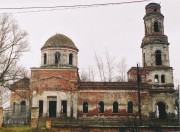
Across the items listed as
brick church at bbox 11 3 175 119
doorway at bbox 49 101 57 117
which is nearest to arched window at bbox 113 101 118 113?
brick church at bbox 11 3 175 119

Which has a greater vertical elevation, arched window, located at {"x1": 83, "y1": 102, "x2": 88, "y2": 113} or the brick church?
the brick church

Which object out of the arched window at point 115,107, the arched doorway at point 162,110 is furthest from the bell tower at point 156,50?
the arched window at point 115,107

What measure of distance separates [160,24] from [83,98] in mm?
13490

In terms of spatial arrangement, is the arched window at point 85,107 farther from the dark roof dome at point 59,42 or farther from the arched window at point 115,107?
the dark roof dome at point 59,42

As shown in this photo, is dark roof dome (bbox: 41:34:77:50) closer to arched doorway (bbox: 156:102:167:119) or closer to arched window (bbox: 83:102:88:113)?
arched window (bbox: 83:102:88:113)

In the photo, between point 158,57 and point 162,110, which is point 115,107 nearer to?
point 162,110

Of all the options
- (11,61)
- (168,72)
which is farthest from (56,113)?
(168,72)

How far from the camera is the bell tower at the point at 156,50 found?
1528 inches

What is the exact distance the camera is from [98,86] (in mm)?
36812

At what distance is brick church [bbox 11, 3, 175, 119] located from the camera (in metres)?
35.7

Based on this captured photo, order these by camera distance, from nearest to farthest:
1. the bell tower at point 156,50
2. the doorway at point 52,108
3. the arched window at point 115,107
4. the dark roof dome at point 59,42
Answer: the doorway at point 52,108
the arched window at point 115,107
the bell tower at point 156,50
the dark roof dome at point 59,42

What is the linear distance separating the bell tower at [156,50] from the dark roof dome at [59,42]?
30.7ft

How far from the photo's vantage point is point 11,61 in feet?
95.8

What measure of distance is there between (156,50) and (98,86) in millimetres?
8738
